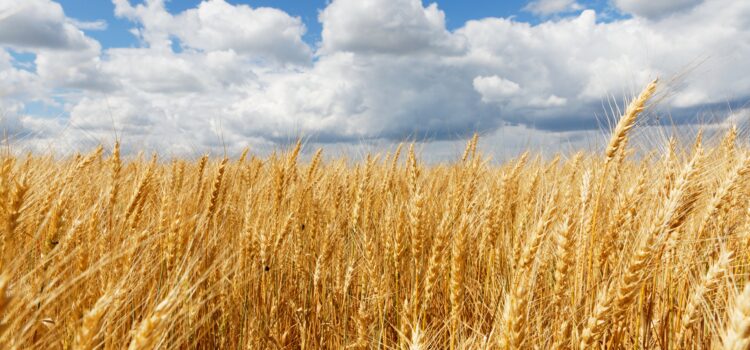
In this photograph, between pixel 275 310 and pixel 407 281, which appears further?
pixel 407 281

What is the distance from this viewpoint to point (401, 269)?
254 centimetres

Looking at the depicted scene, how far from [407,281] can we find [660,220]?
1446 mm

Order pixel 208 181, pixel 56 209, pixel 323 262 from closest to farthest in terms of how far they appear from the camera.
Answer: pixel 56 209, pixel 323 262, pixel 208 181

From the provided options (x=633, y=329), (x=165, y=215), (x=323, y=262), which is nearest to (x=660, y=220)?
(x=633, y=329)

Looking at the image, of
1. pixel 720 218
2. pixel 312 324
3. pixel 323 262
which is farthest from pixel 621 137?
pixel 312 324

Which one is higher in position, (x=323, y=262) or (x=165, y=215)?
(x=165, y=215)

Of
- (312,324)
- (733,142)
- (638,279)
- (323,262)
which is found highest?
(733,142)

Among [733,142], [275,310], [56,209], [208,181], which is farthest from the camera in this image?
[208,181]

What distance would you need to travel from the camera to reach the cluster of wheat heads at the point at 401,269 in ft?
4.75

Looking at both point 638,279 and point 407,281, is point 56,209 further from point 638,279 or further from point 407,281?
point 638,279

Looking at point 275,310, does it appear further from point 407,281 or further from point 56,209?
point 56,209

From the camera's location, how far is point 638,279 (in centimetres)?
142

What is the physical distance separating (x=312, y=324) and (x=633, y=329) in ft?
5.02

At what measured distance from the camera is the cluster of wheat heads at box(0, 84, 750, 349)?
1.45m
